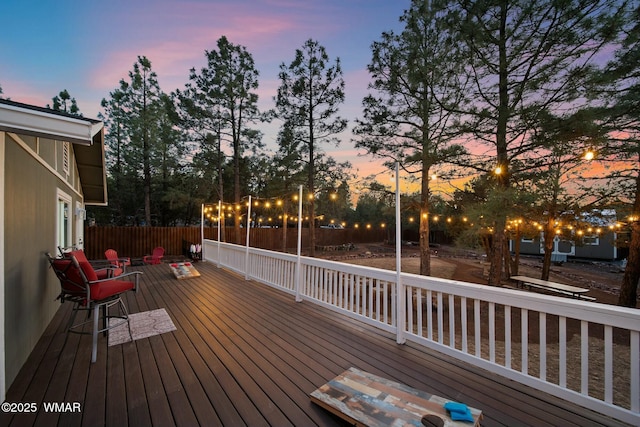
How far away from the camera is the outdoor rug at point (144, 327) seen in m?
2.93

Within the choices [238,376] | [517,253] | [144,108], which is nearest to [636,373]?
[238,376]

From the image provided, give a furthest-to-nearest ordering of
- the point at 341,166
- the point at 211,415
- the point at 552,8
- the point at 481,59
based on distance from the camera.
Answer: the point at 341,166 → the point at 481,59 → the point at 552,8 → the point at 211,415

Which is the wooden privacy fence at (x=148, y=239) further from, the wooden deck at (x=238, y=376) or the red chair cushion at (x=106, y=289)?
the wooden deck at (x=238, y=376)

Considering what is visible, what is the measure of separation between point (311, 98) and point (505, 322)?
38.1 feet

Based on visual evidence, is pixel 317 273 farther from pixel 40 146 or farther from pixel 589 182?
pixel 589 182

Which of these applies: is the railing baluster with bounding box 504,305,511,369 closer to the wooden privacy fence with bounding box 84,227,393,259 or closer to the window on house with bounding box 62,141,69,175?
the window on house with bounding box 62,141,69,175

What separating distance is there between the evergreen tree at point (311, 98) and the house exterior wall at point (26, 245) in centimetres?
829

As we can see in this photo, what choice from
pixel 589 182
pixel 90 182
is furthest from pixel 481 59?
pixel 90 182

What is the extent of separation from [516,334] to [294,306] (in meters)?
5.47

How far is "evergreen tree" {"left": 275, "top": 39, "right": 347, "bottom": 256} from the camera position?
1112 centimetres

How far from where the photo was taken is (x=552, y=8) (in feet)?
15.6

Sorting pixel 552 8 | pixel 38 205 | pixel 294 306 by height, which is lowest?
pixel 294 306

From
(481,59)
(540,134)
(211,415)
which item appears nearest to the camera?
(211,415)

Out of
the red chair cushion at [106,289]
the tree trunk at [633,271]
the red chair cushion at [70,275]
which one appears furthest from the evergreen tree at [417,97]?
the red chair cushion at [70,275]
